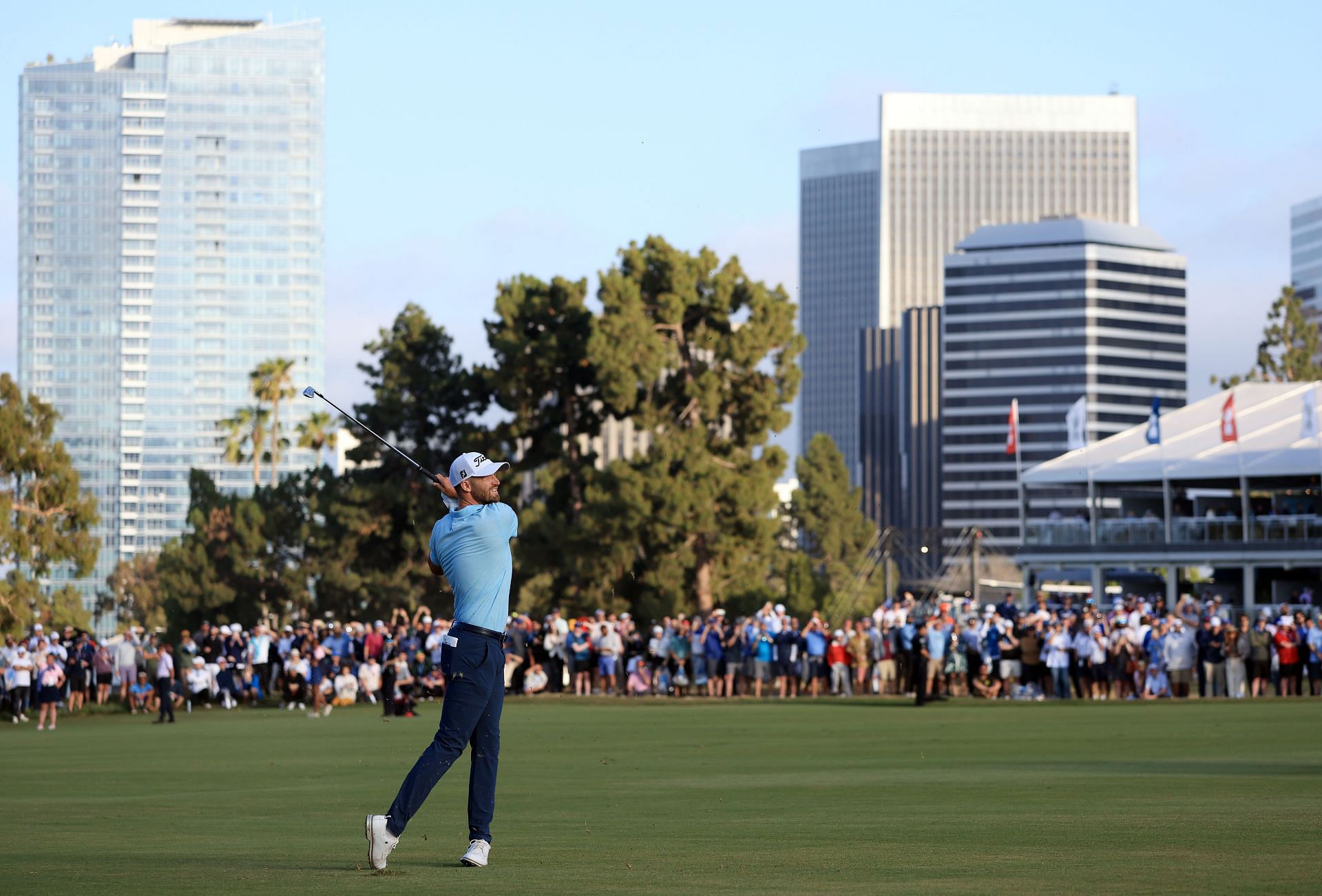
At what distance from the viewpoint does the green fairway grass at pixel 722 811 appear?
821cm

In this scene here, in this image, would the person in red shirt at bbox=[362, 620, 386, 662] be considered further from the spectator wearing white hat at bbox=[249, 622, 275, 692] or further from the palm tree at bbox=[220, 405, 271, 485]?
the palm tree at bbox=[220, 405, 271, 485]

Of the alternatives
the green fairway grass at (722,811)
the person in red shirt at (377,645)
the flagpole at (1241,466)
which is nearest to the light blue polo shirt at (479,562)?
the green fairway grass at (722,811)

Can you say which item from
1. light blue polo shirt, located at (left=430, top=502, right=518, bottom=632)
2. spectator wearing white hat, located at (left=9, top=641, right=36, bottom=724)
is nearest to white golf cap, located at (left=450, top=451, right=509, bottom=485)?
light blue polo shirt, located at (left=430, top=502, right=518, bottom=632)

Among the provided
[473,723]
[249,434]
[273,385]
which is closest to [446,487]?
[473,723]

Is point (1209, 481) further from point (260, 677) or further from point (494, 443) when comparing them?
point (260, 677)

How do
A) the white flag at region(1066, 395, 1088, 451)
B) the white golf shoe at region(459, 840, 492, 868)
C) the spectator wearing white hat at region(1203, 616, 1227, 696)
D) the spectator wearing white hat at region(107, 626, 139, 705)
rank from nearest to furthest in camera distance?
the white golf shoe at region(459, 840, 492, 868) < the spectator wearing white hat at region(1203, 616, 1227, 696) < the spectator wearing white hat at region(107, 626, 139, 705) < the white flag at region(1066, 395, 1088, 451)

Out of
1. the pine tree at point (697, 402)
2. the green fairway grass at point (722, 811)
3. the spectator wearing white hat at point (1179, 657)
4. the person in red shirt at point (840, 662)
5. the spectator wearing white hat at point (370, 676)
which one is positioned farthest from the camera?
the pine tree at point (697, 402)

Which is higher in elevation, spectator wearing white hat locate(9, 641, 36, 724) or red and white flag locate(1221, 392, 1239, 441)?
red and white flag locate(1221, 392, 1239, 441)

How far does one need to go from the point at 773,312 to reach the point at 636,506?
800 cm

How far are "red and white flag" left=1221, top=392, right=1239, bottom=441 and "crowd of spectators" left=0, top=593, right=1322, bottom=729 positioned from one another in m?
34.1

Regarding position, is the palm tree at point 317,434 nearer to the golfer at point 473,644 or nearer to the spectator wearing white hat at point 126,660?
the spectator wearing white hat at point 126,660

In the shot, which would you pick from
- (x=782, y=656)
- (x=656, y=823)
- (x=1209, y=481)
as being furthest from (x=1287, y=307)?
(x=656, y=823)

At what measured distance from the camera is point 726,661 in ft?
127

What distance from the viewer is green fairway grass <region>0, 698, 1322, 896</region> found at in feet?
26.9
